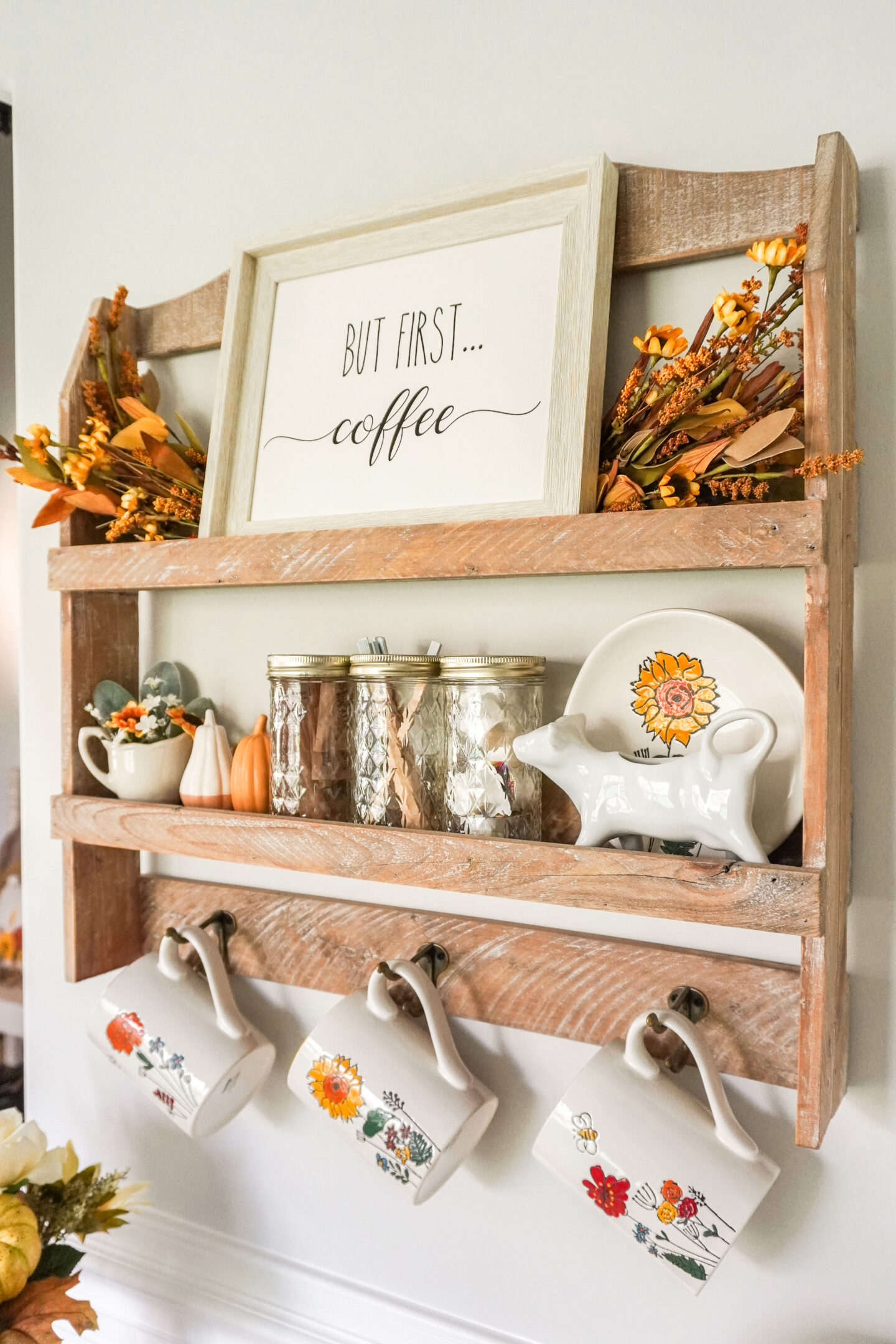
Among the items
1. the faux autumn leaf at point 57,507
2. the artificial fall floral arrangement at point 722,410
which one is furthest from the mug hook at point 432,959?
the faux autumn leaf at point 57,507

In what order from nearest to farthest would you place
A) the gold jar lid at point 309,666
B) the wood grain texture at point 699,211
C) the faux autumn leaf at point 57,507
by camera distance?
1. the wood grain texture at point 699,211
2. the gold jar lid at point 309,666
3. the faux autumn leaf at point 57,507

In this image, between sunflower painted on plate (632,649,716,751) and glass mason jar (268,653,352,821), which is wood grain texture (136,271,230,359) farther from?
A: sunflower painted on plate (632,649,716,751)

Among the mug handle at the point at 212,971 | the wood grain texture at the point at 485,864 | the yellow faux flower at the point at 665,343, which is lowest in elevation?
the mug handle at the point at 212,971

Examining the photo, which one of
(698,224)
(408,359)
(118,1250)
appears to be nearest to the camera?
(698,224)

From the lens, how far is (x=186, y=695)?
118 cm

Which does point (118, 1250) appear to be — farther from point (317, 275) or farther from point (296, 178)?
point (296, 178)

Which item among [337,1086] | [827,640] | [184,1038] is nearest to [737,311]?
[827,640]

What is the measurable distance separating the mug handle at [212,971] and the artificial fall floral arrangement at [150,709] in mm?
225

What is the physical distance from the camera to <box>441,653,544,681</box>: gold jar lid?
88 cm

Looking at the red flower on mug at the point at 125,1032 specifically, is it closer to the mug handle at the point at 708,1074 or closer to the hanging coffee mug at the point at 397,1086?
the hanging coffee mug at the point at 397,1086

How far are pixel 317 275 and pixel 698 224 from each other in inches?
15.4

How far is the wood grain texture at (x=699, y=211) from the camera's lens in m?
0.83

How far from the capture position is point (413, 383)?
37.8 inches

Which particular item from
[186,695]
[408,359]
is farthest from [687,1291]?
[408,359]
